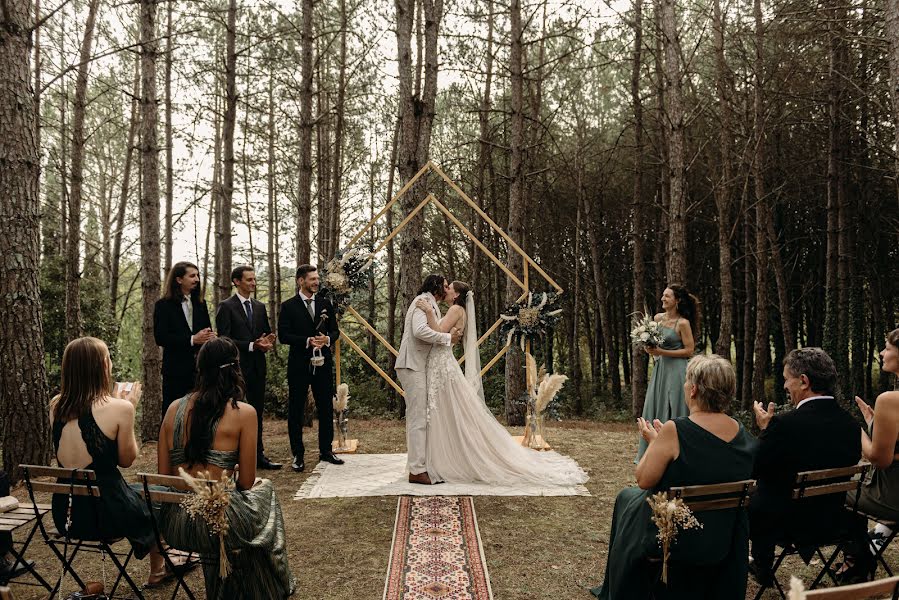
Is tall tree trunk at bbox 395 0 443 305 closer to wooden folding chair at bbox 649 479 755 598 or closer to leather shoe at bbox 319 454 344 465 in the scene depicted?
leather shoe at bbox 319 454 344 465

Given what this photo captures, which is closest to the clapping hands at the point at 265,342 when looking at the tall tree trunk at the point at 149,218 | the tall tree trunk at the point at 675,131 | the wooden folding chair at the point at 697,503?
the tall tree trunk at the point at 149,218

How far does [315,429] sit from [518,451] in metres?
4.29

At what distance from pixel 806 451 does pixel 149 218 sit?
7763mm

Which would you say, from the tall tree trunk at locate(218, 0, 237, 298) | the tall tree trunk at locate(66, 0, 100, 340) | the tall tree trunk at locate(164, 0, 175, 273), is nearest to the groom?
Answer: the tall tree trunk at locate(218, 0, 237, 298)

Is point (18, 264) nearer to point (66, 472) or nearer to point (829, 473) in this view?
point (66, 472)

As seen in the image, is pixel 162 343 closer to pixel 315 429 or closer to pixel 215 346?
pixel 215 346

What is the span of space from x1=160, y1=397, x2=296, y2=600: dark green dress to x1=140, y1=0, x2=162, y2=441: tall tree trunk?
5.49 meters

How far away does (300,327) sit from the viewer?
718cm

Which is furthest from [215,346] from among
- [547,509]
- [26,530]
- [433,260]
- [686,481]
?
[433,260]

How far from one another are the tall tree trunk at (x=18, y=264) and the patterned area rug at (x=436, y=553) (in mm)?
3417

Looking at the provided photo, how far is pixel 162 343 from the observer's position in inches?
256

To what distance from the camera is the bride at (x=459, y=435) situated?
641 cm

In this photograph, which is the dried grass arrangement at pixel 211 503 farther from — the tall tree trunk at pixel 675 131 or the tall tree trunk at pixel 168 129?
the tall tree trunk at pixel 168 129

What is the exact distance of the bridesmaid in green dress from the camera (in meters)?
6.49
